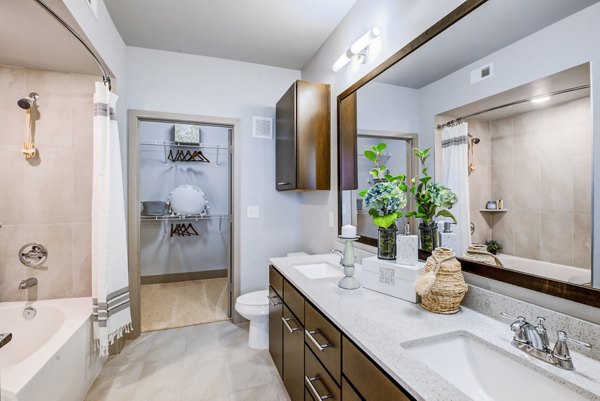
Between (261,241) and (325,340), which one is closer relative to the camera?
(325,340)

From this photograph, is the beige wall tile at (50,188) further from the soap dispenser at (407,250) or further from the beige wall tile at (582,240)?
the beige wall tile at (582,240)

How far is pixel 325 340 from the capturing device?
3.88 ft

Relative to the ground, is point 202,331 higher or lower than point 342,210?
lower

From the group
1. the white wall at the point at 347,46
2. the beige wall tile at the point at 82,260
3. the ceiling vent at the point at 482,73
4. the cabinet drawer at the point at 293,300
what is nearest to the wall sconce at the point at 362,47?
the white wall at the point at 347,46

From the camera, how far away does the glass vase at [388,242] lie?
145 centimetres

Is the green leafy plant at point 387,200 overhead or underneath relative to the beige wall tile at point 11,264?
overhead

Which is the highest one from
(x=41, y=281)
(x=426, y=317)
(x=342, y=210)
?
(x=342, y=210)

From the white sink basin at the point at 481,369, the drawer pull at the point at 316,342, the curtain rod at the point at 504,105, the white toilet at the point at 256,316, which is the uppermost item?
the curtain rod at the point at 504,105

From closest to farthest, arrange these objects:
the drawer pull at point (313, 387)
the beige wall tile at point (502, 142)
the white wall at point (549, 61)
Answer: the white wall at point (549, 61) < the beige wall tile at point (502, 142) < the drawer pull at point (313, 387)

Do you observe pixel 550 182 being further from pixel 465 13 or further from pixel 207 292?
pixel 207 292

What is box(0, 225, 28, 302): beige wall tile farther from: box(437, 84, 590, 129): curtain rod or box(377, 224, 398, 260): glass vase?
box(437, 84, 590, 129): curtain rod

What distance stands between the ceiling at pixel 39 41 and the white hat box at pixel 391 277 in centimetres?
204

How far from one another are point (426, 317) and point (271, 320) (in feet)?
4.29

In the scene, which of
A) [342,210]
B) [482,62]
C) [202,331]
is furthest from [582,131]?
[202,331]
